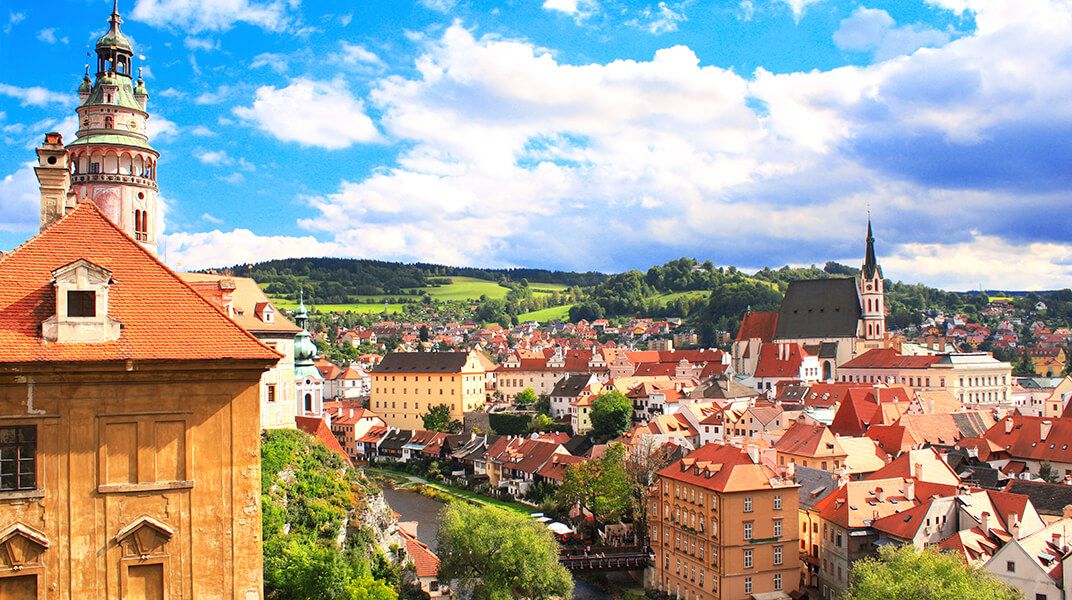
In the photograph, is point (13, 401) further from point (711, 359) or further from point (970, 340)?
point (970, 340)

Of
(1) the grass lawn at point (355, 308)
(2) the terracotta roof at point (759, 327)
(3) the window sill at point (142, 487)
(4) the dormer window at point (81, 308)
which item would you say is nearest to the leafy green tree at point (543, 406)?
(2) the terracotta roof at point (759, 327)

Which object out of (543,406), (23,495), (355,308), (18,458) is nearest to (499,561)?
(23,495)

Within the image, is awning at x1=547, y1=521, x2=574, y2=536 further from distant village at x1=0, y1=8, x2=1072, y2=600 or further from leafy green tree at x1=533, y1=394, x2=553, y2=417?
leafy green tree at x1=533, y1=394, x2=553, y2=417

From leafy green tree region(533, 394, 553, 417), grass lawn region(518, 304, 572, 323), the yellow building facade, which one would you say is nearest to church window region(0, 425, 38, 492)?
→ leafy green tree region(533, 394, 553, 417)

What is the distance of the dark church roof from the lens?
99438mm

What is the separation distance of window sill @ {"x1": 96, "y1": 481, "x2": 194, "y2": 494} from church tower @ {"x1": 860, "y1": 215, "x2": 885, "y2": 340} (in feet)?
324

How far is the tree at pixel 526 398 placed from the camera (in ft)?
290

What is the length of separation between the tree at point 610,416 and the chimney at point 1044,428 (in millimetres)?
30368

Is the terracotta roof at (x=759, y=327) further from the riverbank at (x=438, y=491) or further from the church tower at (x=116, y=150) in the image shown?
the church tower at (x=116, y=150)

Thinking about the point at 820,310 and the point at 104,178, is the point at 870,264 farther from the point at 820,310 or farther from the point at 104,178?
the point at 104,178

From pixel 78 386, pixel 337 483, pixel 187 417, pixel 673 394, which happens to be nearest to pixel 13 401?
pixel 78 386

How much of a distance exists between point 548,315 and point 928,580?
6452 inches

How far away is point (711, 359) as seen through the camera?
345ft

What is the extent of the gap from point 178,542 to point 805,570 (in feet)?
111
